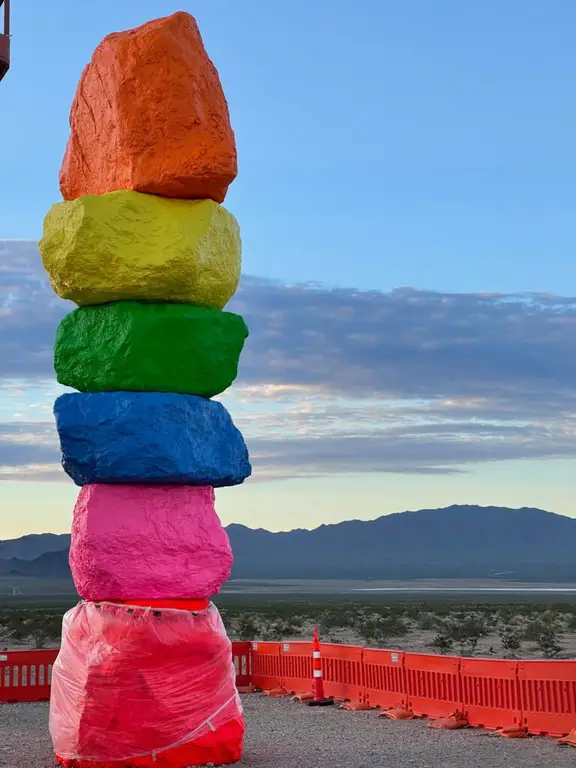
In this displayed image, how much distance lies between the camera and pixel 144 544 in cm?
903

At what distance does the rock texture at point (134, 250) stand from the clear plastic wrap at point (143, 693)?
8.83 feet

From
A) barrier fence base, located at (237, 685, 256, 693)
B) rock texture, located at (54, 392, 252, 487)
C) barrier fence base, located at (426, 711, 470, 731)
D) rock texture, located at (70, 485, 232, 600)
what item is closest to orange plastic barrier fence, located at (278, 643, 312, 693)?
barrier fence base, located at (237, 685, 256, 693)

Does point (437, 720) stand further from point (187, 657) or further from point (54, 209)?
point (54, 209)

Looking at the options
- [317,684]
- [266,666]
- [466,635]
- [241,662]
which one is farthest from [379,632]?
[317,684]

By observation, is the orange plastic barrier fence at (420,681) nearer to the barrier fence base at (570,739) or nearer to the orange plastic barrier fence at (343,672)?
the orange plastic barrier fence at (343,672)

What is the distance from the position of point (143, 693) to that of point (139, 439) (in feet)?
6.78

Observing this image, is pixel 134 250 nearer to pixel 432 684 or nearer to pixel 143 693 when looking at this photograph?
pixel 143 693

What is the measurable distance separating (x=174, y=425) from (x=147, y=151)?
239cm

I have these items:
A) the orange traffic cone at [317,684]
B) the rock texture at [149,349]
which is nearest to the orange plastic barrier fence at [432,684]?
the orange traffic cone at [317,684]

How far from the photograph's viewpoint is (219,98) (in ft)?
32.2

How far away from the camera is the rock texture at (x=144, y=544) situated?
354 inches

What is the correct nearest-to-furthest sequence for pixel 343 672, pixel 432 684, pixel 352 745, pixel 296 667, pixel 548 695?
1. pixel 352 745
2. pixel 548 695
3. pixel 432 684
4. pixel 343 672
5. pixel 296 667

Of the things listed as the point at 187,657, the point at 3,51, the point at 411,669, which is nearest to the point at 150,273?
the point at 187,657

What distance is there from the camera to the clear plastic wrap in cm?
880
